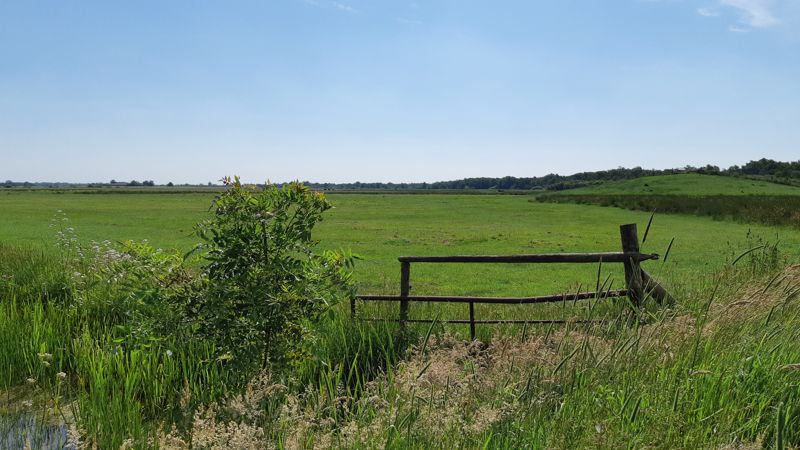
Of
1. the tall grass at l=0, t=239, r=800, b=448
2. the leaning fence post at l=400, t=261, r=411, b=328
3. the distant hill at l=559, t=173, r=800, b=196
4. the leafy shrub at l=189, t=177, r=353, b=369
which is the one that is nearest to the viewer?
the tall grass at l=0, t=239, r=800, b=448

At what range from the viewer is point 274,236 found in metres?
5.20

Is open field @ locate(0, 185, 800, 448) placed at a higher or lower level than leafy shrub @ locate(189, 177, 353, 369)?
lower

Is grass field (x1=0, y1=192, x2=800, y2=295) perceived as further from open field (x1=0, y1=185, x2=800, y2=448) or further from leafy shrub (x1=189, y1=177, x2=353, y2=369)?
leafy shrub (x1=189, y1=177, x2=353, y2=369)

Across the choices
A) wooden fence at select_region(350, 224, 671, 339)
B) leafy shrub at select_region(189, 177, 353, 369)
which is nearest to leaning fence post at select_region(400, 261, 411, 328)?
wooden fence at select_region(350, 224, 671, 339)

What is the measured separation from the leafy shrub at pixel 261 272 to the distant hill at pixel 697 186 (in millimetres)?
92767

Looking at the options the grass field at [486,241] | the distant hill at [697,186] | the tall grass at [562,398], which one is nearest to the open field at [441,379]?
the tall grass at [562,398]

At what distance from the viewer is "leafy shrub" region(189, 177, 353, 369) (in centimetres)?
509

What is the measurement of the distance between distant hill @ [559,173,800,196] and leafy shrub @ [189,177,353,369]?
92767 mm

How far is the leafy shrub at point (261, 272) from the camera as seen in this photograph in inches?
201

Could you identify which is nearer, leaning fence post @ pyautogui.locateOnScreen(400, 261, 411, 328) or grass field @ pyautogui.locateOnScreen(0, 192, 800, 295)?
leaning fence post @ pyautogui.locateOnScreen(400, 261, 411, 328)

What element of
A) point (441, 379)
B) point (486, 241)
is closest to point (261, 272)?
point (441, 379)

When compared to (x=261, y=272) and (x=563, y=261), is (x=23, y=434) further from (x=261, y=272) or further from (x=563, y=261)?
(x=563, y=261)

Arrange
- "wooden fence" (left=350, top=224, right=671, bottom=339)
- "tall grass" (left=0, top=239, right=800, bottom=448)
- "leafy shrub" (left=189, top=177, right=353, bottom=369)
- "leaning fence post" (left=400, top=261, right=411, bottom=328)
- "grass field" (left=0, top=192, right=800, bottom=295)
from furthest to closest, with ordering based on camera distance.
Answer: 1. "grass field" (left=0, top=192, right=800, bottom=295)
2. "leaning fence post" (left=400, top=261, right=411, bottom=328)
3. "wooden fence" (left=350, top=224, right=671, bottom=339)
4. "leafy shrub" (left=189, top=177, right=353, bottom=369)
5. "tall grass" (left=0, top=239, right=800, bottom=448)

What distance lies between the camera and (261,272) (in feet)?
17.1
